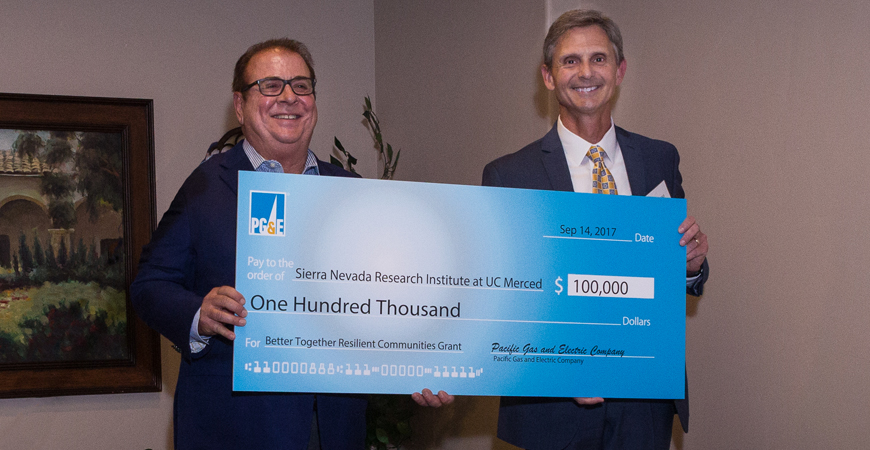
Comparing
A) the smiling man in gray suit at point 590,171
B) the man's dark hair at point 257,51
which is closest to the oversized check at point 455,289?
the smiling man in gray suit at point 590,171

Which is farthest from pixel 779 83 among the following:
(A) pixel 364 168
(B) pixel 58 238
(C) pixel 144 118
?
(B) pixel 58 238

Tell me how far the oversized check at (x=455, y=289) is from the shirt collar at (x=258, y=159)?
299mm

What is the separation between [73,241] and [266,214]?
258cm

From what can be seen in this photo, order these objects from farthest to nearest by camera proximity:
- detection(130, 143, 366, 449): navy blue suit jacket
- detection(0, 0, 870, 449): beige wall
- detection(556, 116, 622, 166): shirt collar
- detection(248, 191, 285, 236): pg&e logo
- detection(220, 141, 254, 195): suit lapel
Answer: detection(0, 0, 870, 449): beige wall < detection(556, 116, 622, 166): shirt collar < detection(220, 141, 254, 195): suit lapel < detection(130, 143, 366, 449): navy blue suit jacket < detection(248, 191, 285, 236): pg&e logo

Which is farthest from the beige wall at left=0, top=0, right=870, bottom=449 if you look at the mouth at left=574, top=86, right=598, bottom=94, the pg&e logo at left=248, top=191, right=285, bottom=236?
the pg&e logo at left=248, top=191, right=285, bottom=236

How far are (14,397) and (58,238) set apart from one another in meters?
0.81

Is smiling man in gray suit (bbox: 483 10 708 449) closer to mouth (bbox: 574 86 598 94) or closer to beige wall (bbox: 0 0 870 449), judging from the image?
mouth (bbox: 574 86 598 94)

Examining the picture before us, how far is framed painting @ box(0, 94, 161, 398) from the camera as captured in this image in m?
3.74

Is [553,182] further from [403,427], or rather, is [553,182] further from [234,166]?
[403,427]

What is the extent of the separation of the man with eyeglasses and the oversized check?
86mm

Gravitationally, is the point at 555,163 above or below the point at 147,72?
below

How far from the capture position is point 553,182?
6.61 ft

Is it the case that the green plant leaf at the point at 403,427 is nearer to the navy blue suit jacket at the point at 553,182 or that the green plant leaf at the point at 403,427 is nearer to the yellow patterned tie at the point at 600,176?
the navy blue suit jacket at the point at 553,182

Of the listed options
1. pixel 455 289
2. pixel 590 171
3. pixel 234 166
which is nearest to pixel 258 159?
pixel 234 166
